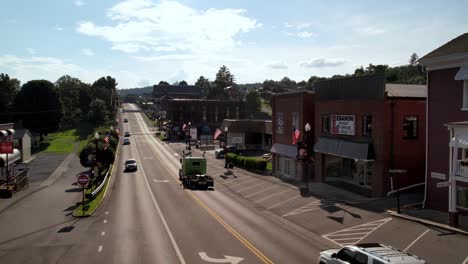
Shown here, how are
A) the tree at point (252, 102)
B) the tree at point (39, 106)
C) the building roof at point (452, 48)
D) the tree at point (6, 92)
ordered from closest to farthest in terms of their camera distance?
the building roof at point (452, 48) < the tree at point (39, 106) < the tree at point (6, 92) < the tree at point (252, 102)

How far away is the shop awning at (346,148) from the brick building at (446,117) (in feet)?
18.5

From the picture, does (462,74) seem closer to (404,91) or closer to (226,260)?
(404,91)

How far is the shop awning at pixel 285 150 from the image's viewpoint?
47.2 meters

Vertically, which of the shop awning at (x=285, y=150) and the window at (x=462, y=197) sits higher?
the shop awning at (x=285, y=150)

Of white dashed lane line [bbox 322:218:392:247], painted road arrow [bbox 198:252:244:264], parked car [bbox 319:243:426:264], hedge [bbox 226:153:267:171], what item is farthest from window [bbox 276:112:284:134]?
parked car [bbox 319:243:426:264]

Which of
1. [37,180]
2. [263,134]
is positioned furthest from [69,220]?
[263,134]

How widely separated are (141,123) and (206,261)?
147m

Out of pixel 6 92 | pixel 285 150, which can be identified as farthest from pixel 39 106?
pixel 285 150

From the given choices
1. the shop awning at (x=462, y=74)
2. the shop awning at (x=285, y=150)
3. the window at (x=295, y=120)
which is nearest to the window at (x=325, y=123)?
the window at (x=295, y=120)

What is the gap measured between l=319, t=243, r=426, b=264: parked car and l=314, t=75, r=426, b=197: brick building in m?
18.1

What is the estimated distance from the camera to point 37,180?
57781mm

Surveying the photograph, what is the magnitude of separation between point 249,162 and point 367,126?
22157mm

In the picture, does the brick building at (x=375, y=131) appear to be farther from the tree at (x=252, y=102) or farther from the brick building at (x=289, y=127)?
the tree at (x=252, y=102)

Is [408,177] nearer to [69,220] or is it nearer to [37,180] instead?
[69,220]
